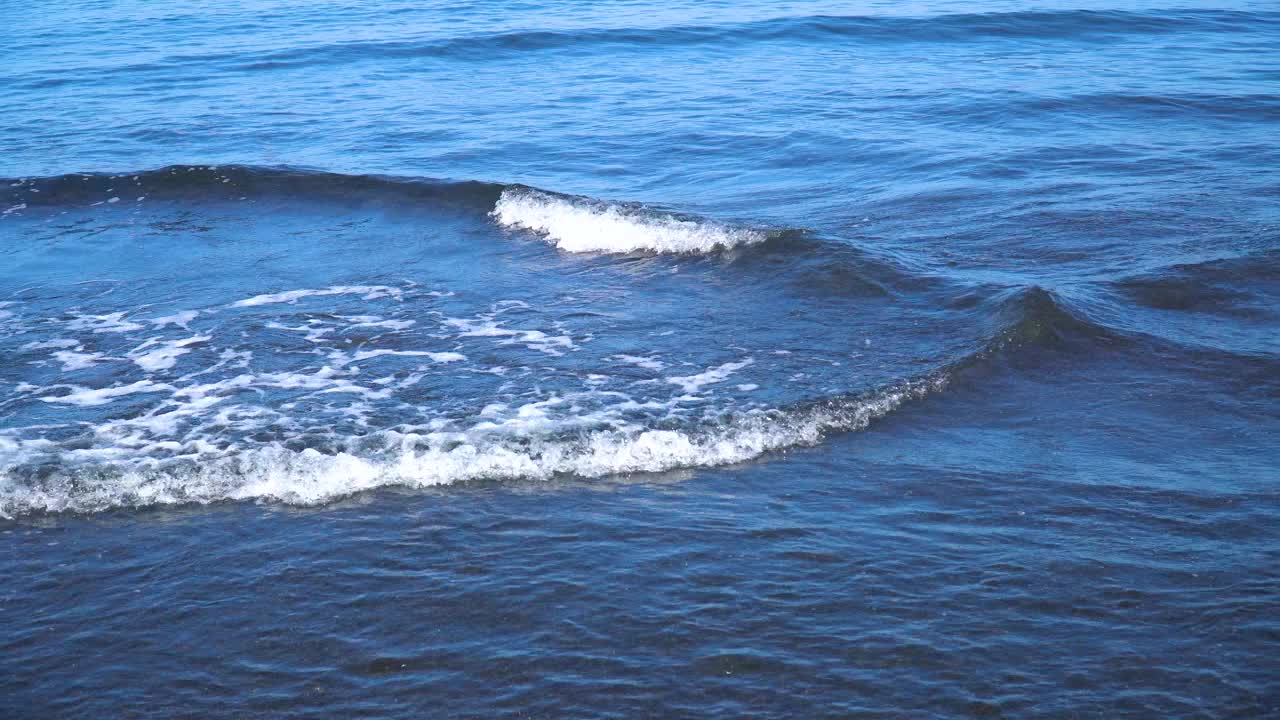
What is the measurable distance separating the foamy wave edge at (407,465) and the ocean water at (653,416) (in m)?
0.03

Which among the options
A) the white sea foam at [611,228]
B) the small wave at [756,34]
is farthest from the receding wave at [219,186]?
the small wave at [756,34]

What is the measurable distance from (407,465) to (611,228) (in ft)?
18.7

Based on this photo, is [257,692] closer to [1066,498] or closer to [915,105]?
[1066,498]

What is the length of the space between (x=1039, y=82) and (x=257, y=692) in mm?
17942

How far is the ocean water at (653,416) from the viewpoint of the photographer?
16.2 ft

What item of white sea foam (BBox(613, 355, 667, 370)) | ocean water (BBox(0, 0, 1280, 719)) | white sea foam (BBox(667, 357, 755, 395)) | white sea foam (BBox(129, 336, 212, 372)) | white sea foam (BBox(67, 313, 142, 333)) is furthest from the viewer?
white sea foam (BBox(67, 313, 142, 333))

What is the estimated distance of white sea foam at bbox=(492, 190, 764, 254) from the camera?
1153 cm

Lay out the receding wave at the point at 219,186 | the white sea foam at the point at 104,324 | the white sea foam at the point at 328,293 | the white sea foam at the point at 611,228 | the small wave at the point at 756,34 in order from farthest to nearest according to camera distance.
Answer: the small wave at the point at 756,34
the receding wave at the point at 219,186
the white sea foam at the point at 611,228
the white sea foam at the point at 328,293
the white sea foam at the point at 104,324

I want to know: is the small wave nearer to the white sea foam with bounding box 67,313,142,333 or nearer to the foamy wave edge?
the white sea foam with bounding box 67,313,142,333

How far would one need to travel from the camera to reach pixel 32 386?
8430mm

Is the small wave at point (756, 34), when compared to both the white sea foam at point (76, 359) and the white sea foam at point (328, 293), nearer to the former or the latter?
the white sea foam at point (328, 293)

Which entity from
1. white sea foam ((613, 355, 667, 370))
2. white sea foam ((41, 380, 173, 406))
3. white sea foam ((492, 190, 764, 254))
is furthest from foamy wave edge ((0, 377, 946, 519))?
white sea foam ((492, 190, 764, 254))

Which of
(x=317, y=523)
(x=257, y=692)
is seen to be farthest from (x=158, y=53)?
(x=257, y=692)

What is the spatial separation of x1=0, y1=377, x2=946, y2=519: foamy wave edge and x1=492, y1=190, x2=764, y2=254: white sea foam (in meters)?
4.37
